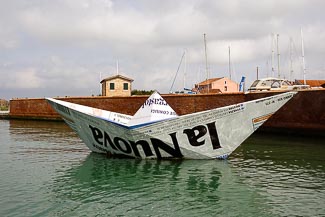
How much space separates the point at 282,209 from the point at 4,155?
12.7m

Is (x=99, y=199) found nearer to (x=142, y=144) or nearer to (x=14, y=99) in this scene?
(x=142, y=144)

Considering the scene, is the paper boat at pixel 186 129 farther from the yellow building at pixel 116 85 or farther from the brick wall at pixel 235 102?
the yellow building at pixel 116 85

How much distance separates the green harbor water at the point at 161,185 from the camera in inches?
331

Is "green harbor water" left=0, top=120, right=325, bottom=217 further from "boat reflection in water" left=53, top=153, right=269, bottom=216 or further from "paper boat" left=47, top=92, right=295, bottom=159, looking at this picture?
"paper boat" left=47, top=92, right=295, bottom=159

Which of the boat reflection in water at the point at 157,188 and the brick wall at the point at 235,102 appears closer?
the boat reflection in water at the point at 157,188

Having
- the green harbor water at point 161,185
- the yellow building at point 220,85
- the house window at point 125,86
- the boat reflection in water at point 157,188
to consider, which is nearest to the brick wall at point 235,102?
the green harbor water at point 161,185

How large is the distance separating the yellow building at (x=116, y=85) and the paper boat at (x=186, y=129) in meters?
30.9

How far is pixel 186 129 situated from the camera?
42.8 feet

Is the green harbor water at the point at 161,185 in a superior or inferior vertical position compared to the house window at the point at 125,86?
inferior

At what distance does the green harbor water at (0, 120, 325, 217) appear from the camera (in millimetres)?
8398

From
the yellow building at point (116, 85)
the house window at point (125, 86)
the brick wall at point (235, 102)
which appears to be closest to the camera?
the brick wall at point (235, 102)

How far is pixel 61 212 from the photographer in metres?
8.16

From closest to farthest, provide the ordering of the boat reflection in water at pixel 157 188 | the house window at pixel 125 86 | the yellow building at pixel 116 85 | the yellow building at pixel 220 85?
the boat reflection in water at pixel 157 188 < the yellow building at pixel 116 85 < the house window at pixel 125 86 < the yellow building at pixel 220 85

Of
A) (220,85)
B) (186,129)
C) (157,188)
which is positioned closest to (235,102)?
(186,129)
